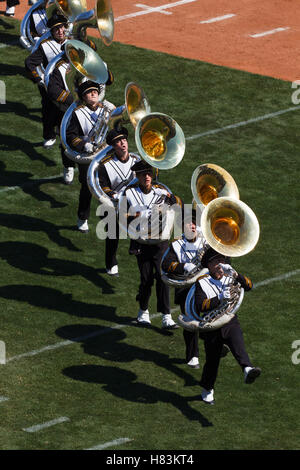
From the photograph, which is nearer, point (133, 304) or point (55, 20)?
point (133, 304)

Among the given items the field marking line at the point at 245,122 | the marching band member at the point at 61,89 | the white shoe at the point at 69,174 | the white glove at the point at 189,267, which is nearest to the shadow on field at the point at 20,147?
the white shoe at the point at 69,174

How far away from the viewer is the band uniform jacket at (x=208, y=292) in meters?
11.9

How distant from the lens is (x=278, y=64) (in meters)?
21.4

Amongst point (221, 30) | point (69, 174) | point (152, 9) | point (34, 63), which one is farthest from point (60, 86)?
point (152, 9)

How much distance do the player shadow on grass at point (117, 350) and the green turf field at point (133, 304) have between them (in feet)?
0.07

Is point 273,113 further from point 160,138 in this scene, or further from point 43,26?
point 160,138

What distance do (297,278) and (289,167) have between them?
Result: 3307mm

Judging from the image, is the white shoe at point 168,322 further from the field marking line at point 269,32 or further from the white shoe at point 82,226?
the field marking line at point 269,32

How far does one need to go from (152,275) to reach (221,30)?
1024cm

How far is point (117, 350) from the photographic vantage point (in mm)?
13398

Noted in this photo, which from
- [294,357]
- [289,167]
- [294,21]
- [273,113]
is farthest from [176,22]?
[294,357]

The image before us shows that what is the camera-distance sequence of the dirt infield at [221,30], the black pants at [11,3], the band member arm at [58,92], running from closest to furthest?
1. the band member arm at [58,92]
2. the dirt infield at [221,30]
3. the black pants at [11,3]

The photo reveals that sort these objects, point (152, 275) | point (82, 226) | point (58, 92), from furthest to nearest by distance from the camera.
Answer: point (58, 92)
point (82, 226)
point (152, 275)

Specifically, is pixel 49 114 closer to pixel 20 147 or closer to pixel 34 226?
pixel 20 147
